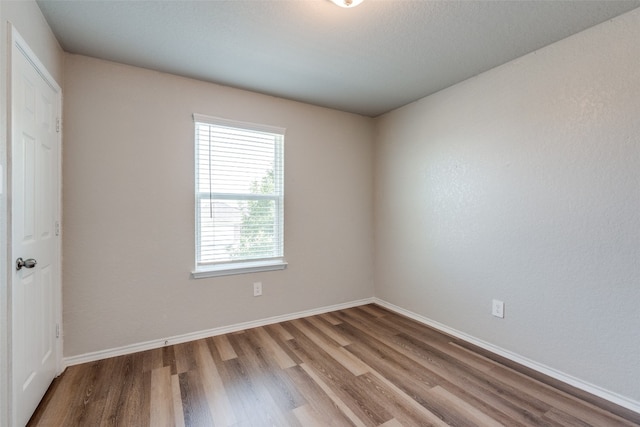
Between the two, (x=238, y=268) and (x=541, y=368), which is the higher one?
(x=238, y=268)

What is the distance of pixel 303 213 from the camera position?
10.2 ft

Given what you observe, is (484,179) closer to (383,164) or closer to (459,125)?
(459,125)

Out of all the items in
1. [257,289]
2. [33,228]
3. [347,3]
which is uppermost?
[347,3]

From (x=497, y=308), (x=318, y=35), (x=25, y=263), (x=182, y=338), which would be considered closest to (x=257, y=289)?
(x=182, y=338)

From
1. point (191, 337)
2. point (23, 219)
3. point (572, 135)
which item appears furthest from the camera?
point (191, 337)

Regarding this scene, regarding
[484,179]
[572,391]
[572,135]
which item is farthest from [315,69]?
[572,391]

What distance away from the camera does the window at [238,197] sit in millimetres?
A: 2602

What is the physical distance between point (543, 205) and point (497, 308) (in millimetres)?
894

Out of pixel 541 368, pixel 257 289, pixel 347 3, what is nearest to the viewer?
pixel 347 3

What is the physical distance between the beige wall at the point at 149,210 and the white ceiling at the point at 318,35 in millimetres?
244

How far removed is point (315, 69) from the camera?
236 cm

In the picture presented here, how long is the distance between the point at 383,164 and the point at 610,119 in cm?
199

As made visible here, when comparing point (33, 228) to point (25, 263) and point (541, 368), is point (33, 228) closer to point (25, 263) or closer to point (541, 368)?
point (25, 263)

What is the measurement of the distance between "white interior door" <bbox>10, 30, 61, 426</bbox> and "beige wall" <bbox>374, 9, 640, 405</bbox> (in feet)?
9.87
